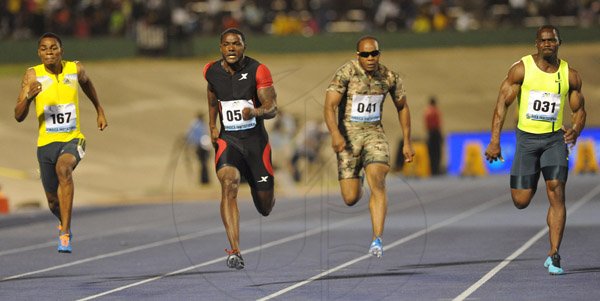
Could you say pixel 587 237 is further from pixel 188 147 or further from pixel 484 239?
pixel 188 147

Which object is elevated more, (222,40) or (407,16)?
(407,16)

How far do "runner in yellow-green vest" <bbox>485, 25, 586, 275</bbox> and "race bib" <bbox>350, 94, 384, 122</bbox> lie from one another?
4.27ft

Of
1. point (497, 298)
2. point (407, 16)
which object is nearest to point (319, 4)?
point (407, 16)

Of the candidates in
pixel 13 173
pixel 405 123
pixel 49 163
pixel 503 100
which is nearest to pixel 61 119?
pixel 49 163

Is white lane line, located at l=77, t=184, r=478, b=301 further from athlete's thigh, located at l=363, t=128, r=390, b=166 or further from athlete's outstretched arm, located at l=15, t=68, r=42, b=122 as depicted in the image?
athlete's thigh, located at l=363, t=128, r=390, b=166

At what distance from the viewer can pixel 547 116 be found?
12508 millimetres

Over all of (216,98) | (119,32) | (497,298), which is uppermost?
(119,32)

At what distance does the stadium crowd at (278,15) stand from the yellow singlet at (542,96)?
104 ft

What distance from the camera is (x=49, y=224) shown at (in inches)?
899

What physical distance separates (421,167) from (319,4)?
13.5 metres

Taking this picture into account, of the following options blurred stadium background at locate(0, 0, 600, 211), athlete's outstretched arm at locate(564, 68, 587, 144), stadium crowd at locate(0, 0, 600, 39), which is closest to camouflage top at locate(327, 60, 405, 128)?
athlete's outstretched arm at locate(564, 68, 587, 144)

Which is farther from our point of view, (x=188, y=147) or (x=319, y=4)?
(x=319, y=4)

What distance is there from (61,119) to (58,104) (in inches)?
7.3

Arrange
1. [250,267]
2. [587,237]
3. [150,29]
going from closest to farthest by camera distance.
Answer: [250,267], [587,237], [150,29]
